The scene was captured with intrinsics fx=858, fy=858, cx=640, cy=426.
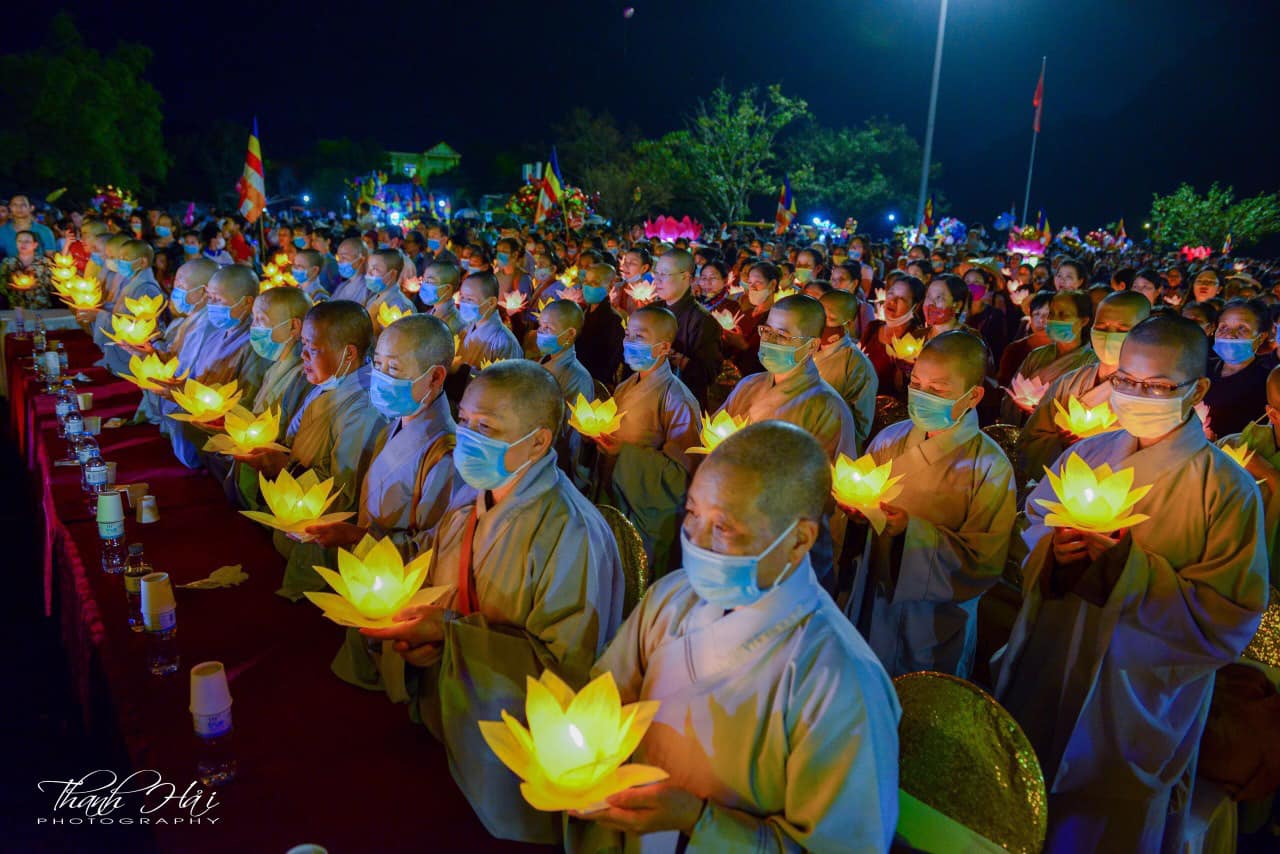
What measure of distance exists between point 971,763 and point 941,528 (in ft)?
5.67

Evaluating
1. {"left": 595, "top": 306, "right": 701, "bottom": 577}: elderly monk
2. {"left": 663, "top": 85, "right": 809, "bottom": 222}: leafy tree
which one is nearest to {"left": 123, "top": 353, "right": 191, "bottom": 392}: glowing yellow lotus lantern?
{"left": 595, "top": 306, "right": 701, "bottom": 577}: elderly monk

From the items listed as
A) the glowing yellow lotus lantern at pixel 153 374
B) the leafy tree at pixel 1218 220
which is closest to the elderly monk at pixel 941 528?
the glowing yellow lotus lantern at pixel 153 374

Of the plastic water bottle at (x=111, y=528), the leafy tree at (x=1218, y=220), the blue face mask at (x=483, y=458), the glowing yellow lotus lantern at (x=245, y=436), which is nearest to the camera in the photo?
the blue face mask at (x=483, y=458)

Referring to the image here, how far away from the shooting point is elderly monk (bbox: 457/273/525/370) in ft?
24.4

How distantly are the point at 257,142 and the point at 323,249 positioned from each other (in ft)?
8.40

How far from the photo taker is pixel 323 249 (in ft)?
45.5

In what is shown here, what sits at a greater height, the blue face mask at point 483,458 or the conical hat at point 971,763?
the blue face mask at point 483,458

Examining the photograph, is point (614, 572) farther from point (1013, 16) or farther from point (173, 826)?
point (1013, 16)

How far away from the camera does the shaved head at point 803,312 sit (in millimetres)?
5023

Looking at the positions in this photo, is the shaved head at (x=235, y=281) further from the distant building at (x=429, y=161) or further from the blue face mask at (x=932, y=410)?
the distant building at (x=429, y=161)

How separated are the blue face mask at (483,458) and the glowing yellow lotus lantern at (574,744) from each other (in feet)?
3.23

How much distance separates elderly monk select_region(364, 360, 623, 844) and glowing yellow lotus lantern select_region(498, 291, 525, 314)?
7.37 m

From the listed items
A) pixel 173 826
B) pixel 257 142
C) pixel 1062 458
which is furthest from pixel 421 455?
pixel 257 142

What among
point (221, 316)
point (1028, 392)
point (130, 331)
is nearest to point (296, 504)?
point (221, 316)
